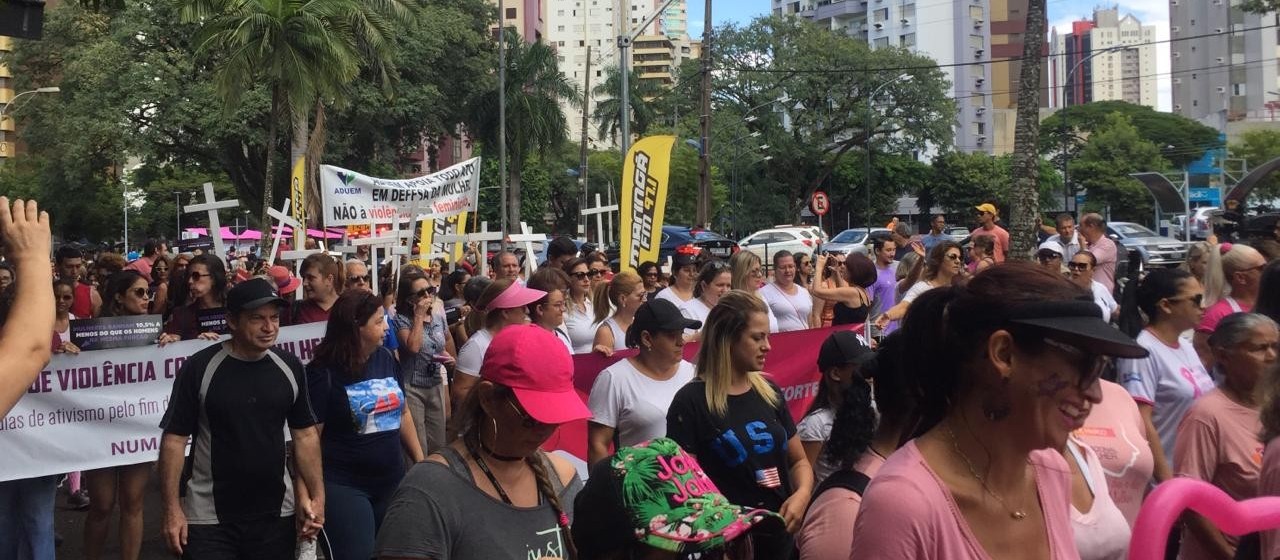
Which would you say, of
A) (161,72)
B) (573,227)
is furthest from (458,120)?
(573,227)

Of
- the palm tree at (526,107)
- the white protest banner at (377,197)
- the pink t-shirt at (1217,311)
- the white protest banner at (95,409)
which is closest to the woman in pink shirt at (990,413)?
the pink t-shirt at (1217,311)

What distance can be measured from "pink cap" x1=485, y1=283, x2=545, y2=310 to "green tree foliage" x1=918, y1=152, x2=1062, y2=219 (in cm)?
6816

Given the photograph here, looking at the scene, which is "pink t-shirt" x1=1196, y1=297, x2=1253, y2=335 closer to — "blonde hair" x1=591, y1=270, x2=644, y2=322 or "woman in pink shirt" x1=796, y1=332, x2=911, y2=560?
"woman in pink shirt" x1=796, y1=332, x2=911, y2=560

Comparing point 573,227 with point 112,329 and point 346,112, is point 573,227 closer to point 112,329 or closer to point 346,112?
point 346,112

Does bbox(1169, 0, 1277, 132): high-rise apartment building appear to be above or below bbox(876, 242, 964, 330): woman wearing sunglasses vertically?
above

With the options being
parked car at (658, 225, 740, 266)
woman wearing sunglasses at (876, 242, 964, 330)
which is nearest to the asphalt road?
woman wearing sunglasses at (876, 242, 964, 330)

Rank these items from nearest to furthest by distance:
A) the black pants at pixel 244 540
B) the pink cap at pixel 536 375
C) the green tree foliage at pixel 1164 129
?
the pink cap at pixel 536 375 < the black pants at pixel 244 540 < the green tree foliage at pixel 1164 129

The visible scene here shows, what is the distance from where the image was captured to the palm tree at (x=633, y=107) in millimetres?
71312

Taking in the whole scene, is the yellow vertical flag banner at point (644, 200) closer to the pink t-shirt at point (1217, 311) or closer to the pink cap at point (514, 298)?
the pink cap at point (514, 298)

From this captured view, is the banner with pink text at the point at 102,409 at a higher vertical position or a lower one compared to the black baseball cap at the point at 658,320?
lower

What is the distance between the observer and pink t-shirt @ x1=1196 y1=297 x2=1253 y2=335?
18.9ft

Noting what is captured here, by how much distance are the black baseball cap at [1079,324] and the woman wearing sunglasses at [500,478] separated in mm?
1158

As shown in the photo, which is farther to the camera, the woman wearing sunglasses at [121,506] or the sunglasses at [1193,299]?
the woman wearing sunglasses at [121,506]

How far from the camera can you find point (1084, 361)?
216cm
